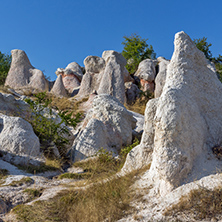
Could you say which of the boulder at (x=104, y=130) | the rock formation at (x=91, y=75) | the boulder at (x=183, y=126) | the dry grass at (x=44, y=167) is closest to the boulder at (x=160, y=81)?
the rock formation at (x=91, y=75)

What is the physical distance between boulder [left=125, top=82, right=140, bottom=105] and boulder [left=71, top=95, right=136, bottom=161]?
936 centimetres

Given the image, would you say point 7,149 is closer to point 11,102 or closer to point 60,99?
point 11,102

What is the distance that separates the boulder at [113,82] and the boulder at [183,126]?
12435 millimetres

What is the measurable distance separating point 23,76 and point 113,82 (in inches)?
272

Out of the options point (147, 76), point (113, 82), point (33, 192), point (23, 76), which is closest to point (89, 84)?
point (113, 82)

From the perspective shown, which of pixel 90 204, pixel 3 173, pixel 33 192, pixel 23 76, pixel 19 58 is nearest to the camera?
pixel 90 204

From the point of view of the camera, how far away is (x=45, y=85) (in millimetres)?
21062

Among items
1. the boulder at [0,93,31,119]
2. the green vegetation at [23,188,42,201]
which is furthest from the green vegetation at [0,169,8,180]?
the boulder at [0,93,31,119]

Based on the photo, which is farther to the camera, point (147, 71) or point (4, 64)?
point (4, 64)

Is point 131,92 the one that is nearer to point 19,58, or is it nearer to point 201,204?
point 19,58

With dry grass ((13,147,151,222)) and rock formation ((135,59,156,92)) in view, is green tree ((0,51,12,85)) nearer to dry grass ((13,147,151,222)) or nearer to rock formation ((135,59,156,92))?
rock formation ((135,59,156,92))

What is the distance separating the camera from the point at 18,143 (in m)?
7.75

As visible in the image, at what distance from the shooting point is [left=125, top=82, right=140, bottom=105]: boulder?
19.6 metres

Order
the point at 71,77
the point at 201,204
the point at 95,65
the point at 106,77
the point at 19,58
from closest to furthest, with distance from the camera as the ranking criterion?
the point at 201,204 < the point at 106,77 < the point at 19,58 < the point at 95,65 < the point at 71,77
